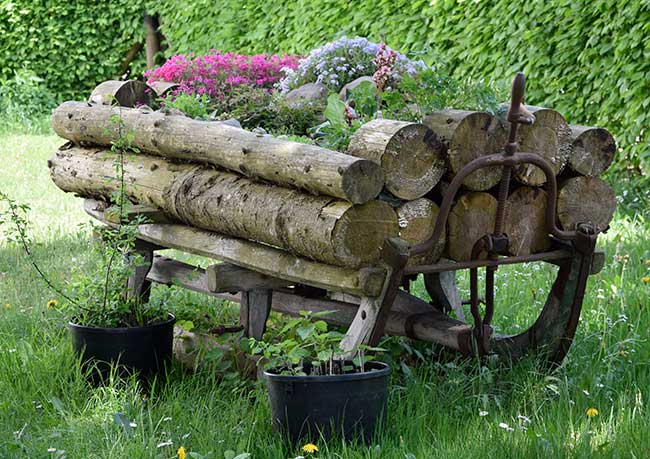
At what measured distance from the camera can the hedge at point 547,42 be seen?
6695 mm

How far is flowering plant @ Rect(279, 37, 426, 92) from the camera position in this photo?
520 cm

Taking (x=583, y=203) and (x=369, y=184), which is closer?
(x=369, y=184)

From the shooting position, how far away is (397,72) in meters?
4.73

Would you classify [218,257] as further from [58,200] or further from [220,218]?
[58,200]

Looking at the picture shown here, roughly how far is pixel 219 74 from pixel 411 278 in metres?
2.45

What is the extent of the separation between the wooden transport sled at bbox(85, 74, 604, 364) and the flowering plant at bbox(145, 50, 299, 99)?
4.63 feet

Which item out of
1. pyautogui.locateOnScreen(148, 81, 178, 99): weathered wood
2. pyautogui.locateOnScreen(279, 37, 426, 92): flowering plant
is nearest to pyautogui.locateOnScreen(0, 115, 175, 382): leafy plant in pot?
pyautogui.locateOnScreen(148, 81, 178, 99): weathered wood

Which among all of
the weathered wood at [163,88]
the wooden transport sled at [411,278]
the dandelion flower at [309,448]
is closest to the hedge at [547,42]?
the weathered wood at [163,88]

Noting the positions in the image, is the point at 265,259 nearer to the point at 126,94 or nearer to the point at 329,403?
the point at 329,403

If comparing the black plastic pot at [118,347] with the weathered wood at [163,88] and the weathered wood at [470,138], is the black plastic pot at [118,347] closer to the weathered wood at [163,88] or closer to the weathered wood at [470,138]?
the weathered wood at [470,138]

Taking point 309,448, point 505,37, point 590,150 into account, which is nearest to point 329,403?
point 309,448

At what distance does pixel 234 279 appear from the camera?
3875 mm

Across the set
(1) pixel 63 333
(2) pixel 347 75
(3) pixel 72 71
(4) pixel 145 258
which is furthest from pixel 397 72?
(3) pixel 72 71

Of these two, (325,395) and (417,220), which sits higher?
(417,220)
